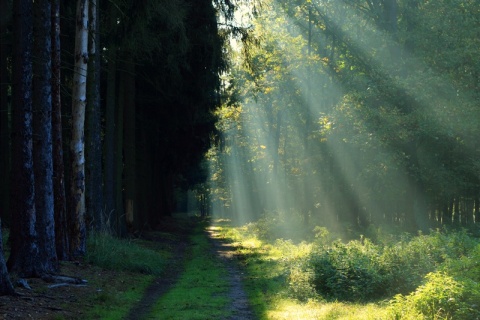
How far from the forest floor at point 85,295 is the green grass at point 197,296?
0.61 ft

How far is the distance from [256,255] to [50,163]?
13437 millimetres

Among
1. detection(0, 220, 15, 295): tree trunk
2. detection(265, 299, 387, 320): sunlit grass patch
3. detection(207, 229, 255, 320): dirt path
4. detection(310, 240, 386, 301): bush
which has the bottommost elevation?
detection(207, 229, 255, 320): dirt path

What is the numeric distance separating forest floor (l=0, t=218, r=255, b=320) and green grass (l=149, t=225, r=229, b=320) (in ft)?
0.61

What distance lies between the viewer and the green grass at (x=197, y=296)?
38.8ft

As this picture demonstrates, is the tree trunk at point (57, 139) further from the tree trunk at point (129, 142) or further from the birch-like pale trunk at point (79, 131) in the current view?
the tree trunk at point (129, 142)

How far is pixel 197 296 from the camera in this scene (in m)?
14.3

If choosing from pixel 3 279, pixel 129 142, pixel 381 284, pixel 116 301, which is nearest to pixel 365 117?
pixel 129 142

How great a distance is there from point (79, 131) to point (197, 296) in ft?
19.0

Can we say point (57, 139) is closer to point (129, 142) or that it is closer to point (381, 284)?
point (381, 284)

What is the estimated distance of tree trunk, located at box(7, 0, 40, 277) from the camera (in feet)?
39.9

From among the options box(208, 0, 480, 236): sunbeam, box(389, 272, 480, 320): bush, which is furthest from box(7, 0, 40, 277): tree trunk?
box(208, 0, 480, 236): sunbeam

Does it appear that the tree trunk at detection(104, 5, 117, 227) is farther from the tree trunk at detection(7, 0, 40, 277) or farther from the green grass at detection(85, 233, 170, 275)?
the tree trunk at detection(7, 0, 40, 277)

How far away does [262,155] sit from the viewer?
56688 mm

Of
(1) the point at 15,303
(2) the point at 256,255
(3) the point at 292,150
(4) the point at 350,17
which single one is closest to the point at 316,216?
(3) the point at 292,150
